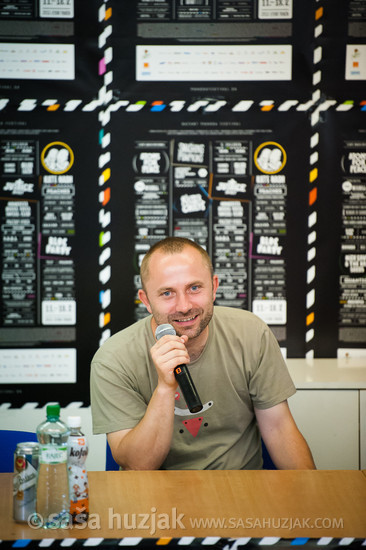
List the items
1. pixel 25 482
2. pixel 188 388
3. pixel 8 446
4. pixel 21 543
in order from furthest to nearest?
1. pixel 8 446
2. pixel 188 388
3. pixel 25 482
4. pixel 21 543

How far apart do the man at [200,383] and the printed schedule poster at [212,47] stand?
137 cm

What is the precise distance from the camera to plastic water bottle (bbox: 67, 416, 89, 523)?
1342 millimetres

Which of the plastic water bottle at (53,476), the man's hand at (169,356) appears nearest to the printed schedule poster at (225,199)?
the man's hand at (169,356)

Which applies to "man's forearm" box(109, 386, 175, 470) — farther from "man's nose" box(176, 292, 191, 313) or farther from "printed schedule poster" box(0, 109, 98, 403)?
"printed schedule poster" box(0, 109, 98, 403)

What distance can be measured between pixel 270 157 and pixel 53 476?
7.46 feet

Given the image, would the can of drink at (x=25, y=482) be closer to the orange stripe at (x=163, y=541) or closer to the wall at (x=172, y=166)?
the orange stripe at (x=163, y=541)

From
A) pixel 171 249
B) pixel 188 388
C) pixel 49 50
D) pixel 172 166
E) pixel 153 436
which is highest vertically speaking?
pixel 49 50

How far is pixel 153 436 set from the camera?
72.1 inches

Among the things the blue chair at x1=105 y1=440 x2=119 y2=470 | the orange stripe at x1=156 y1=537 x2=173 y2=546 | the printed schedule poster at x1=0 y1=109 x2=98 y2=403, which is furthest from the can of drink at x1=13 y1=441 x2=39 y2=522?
the printed schedule poster at x1=0 y1=109 x2=98 y2=403

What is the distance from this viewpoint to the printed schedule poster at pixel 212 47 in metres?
3.11

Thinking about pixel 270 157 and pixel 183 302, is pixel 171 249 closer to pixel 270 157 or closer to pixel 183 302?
pixel 183 302

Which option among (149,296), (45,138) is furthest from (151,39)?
(149,296)

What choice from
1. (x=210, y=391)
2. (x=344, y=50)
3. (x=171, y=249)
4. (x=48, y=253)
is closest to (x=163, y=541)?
(x=210, y=391)

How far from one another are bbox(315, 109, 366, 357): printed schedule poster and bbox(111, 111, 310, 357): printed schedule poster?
0.37 ft
